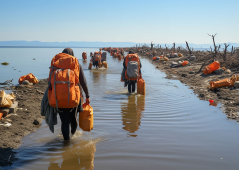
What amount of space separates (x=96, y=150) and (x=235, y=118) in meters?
3.75

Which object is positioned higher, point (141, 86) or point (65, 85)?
point (65, 85)

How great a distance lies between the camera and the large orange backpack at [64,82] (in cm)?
356

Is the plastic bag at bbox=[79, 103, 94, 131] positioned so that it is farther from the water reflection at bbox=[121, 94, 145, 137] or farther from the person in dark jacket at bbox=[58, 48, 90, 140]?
the water reflection at bbox=[121, 94, 145, 137]

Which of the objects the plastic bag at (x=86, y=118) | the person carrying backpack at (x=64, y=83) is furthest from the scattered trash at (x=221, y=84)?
the person carrying backpack at (x=64, y=83)

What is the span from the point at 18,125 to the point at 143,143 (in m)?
2.77

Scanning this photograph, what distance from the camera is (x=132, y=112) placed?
260 inches

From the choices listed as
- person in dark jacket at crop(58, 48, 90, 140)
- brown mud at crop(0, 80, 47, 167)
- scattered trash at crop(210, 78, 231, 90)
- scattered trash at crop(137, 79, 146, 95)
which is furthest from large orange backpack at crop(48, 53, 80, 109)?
scattered trash at crop(210, 78, 231, 90)

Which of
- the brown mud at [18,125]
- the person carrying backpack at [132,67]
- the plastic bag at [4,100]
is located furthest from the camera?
the person carrying backpack at [132,67]

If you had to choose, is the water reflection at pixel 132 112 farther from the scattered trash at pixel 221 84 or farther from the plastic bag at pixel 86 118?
the scattered trash at pixel 221 84

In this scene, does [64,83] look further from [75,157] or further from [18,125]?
[18,125]

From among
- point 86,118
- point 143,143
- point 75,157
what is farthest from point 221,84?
point 75,157

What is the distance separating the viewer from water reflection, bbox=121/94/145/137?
532 cm

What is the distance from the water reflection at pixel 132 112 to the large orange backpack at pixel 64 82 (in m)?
1.73

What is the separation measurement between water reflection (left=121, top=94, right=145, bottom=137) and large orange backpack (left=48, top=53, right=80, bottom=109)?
5.67ft
